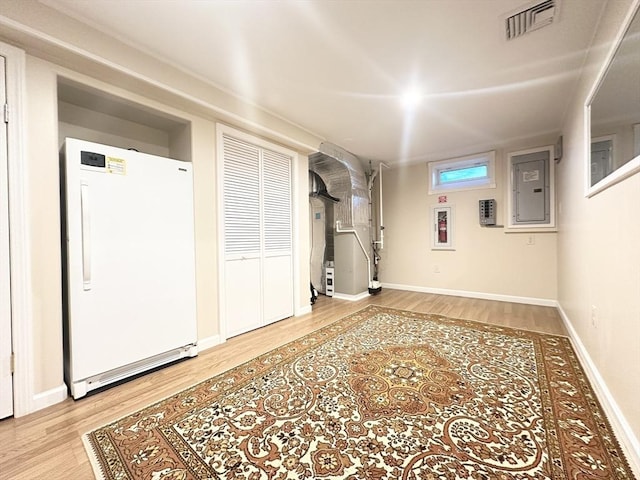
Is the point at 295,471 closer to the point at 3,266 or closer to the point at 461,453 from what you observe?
the point at 461,453

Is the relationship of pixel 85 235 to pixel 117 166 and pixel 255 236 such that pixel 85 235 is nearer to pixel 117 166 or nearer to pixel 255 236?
pixel 117 166

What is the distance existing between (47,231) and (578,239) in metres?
4.13

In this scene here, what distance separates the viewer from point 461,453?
1271mm

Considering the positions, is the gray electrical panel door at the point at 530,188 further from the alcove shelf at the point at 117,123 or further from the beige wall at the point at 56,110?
the alcove shelf at the point at 117,123

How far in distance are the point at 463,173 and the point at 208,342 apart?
459 cm

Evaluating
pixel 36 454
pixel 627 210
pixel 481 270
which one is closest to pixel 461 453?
pixel 627 210

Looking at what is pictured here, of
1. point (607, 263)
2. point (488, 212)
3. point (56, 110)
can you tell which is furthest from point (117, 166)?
point (488, 212)

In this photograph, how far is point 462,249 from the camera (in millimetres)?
4605

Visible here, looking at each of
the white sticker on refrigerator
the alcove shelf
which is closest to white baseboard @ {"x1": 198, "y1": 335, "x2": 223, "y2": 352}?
the white sticker on refrigerator

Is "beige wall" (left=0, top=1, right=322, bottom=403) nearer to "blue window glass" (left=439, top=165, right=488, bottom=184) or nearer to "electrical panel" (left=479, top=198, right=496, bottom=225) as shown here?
"blue window glass" (left=439, top=165, right=488, bottom=184)

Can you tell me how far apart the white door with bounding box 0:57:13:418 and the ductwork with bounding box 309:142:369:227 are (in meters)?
3.28

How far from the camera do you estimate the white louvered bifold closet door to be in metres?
2.81

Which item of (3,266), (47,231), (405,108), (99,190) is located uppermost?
(405,108)

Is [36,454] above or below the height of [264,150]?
below
